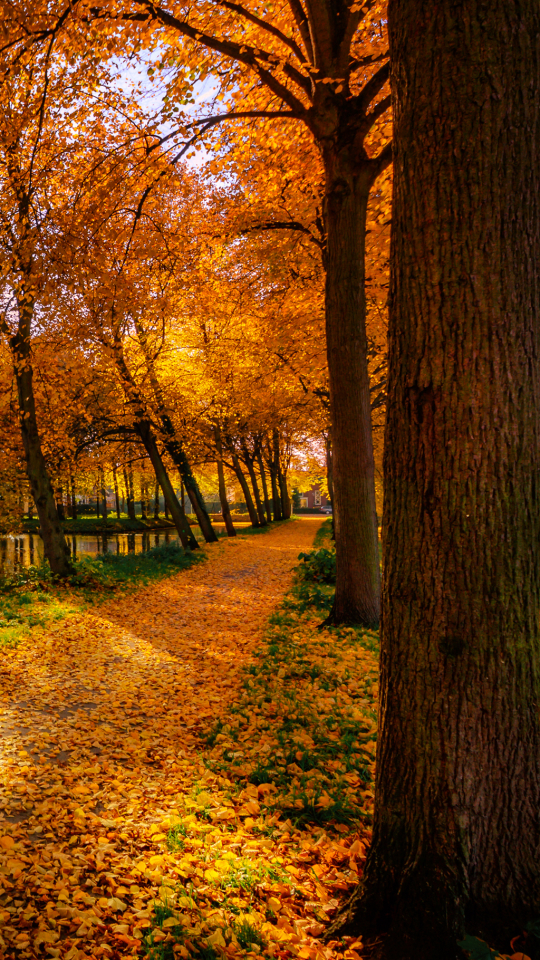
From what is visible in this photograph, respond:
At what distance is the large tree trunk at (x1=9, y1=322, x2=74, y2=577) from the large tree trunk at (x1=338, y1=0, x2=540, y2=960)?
9.81 m

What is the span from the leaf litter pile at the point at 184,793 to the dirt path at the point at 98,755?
0.01 meters

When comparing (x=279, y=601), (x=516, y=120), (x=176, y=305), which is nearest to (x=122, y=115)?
(x=176, y=305)

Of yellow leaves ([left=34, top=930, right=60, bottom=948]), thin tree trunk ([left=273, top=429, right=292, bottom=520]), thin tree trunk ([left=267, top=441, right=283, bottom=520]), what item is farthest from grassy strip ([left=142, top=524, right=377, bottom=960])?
thin tree trunk ([left=267, top=441, right=283, bottom=520])

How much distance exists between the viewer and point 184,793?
12.3 feet

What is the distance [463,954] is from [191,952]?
1.14 meters

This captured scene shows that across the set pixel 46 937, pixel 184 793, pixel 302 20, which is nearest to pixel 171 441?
pixel 302 20

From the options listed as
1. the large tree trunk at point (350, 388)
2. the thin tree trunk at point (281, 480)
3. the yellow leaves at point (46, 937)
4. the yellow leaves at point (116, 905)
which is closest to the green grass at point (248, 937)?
the yellow leaves at point (116, 905)

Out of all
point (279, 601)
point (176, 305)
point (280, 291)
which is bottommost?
point (279, 601)

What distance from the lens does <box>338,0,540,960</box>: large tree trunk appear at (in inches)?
83.5

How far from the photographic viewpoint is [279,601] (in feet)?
33.4

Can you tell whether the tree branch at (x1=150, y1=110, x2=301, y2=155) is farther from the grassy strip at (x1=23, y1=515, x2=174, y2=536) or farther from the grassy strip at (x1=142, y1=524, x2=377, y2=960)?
the grassy strip at (x1=23, y1=515, x2=174, y2=536)

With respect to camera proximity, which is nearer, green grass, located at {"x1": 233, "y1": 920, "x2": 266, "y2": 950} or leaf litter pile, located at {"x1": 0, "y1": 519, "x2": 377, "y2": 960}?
green grass, located at {"x1": 233, "y1": 920, "x2": 266, "y2": 950}

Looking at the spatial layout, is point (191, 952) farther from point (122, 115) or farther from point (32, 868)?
point (122, 115)

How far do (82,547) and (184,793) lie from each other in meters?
25.2
